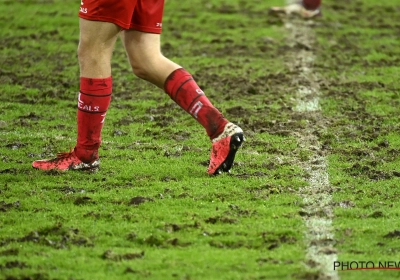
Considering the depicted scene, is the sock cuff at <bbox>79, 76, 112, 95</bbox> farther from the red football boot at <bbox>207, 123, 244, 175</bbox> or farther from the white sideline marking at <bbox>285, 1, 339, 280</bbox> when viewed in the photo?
the white sideline marking at <bbox>285, 1, 339, 280</bbox>

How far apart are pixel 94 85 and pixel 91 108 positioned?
0.15m

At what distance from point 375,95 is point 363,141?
6.17ft

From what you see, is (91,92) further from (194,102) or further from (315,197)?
(315,197)

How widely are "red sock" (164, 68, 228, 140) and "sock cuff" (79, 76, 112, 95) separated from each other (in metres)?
0.37

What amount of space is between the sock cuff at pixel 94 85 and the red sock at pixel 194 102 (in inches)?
14.6

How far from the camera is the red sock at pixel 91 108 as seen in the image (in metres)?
5.68

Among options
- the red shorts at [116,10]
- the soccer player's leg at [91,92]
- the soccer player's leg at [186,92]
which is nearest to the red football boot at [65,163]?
the soccer player's leg at [91,92]

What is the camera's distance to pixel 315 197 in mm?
5340

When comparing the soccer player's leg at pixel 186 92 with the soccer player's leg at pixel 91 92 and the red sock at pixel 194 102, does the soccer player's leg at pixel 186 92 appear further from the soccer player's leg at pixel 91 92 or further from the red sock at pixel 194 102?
the soccer player's leg at pixel 91 92

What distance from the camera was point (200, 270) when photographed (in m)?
4.08

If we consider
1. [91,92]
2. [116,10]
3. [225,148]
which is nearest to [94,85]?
[91,92]

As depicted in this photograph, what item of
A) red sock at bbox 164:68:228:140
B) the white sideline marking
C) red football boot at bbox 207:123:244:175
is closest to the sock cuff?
red sock at bbox 164:68:228:140

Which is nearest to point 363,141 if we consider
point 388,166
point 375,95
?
point 388,166

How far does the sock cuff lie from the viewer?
18.6 ft
